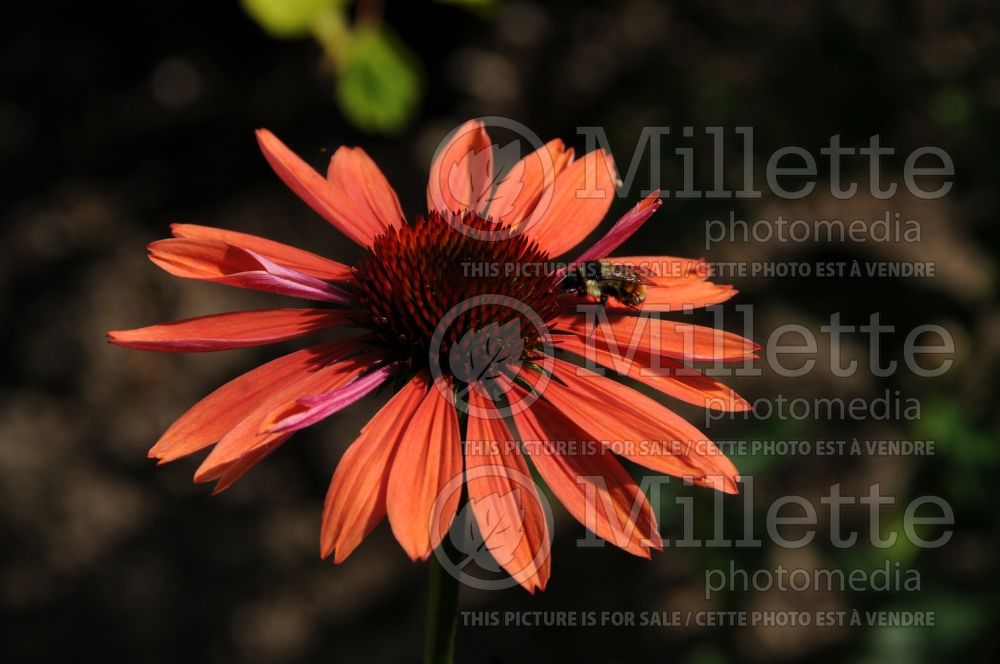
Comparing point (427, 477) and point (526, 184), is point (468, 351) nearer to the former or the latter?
point (427, 477)

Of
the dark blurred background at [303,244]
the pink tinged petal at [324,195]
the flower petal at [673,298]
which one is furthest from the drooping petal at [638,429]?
the dark blurred background at [303,244]

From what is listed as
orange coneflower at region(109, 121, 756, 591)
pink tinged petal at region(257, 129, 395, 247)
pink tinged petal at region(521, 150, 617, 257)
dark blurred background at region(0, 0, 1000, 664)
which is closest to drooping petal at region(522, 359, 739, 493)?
orange coneflower at region(109, 121, 756, 591)

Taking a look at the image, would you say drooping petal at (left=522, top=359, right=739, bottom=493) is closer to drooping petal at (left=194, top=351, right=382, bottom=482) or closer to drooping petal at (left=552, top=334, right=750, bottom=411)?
drooping petal at (left=552, top=334, right=750, bottom=411)

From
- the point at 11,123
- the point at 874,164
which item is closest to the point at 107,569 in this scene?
the point at 11,123

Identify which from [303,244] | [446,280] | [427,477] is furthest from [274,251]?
[303,244]

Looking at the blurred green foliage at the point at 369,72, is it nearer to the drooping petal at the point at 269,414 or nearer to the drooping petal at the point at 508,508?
the drooping petal at the point at 269,414
